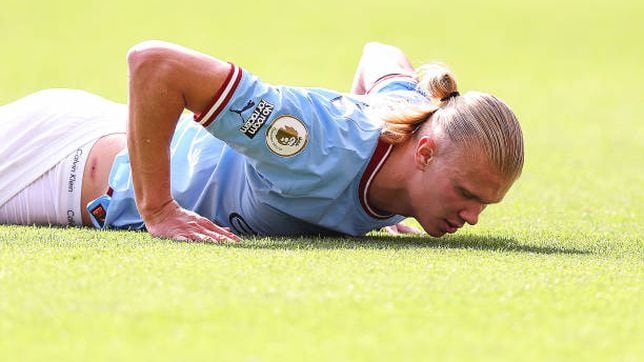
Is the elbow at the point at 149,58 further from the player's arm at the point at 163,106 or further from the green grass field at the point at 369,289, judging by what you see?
the green grass field at the point at 369,289

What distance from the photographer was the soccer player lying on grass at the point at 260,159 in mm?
3736

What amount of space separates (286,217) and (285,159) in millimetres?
328

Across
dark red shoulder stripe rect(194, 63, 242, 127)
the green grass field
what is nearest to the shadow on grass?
the green grass field

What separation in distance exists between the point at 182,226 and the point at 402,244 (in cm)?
74

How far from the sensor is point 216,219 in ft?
13.8

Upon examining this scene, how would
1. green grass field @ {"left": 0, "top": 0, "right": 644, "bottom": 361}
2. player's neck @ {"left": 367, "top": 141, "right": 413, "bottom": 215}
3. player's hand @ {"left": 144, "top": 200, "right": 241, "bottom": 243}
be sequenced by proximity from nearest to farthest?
green grass field @ {"left": 0, "top": 0, "right": 644, "bottom": 361}
player's hand @ {"left": 144, "top": 200, "right": 241, "bottom": 243}
player's neck @ {"left": 367, "top": 141, "right": 413, "bottom": 215}

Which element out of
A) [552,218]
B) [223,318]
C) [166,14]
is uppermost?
[223,318]

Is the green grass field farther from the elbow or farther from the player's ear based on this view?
the elbow

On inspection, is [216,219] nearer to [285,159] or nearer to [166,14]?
[285,159]

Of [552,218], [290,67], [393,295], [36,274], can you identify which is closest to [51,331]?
[36,274]

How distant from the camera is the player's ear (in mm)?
3818

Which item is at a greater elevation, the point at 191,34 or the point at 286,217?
the point at 286,217

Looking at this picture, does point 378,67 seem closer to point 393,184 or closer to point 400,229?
point 400,229

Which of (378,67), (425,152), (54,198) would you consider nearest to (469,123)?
(425,152)
